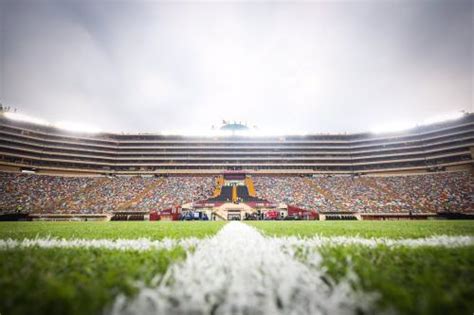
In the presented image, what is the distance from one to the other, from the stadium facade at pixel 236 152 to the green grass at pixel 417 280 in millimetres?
47383

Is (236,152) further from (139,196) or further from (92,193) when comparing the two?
(92,193)

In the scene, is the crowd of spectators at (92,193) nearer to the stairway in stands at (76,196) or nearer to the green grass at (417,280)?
the stairway in stands at (76,196)

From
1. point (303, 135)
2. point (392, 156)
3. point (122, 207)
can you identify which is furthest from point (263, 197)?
point (392, 156)

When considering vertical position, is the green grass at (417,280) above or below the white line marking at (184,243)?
above

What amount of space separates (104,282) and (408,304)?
6.89 ft

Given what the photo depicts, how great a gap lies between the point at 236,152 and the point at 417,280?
53.1 metres

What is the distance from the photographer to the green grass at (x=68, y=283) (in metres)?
1.28

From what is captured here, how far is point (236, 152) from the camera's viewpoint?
5478cm

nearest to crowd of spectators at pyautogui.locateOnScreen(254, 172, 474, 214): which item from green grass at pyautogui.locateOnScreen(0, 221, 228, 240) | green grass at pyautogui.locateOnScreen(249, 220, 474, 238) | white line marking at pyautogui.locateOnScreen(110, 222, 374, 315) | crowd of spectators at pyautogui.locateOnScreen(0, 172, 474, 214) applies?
crowd of spectators at pyautogui.locateOnScreen(0, 172, 474, 214)

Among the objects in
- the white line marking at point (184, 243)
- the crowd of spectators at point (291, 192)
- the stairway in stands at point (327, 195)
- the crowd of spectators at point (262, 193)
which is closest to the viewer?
the white line marking at point (184, 243)

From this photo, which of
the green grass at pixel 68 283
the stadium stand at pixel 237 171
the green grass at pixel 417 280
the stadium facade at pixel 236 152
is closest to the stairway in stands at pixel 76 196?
the stadium stand at pixel 237 171

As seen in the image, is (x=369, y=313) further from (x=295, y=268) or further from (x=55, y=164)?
(x=55, y=164)

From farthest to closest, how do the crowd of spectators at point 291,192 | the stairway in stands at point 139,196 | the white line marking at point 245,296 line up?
the crowd of spectators at point 291,192 → the stairway in stands at point 139,196 → the white line marking at point 245,296

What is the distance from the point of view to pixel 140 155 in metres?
53.7
